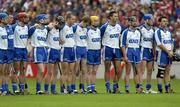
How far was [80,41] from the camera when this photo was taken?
27297 mm

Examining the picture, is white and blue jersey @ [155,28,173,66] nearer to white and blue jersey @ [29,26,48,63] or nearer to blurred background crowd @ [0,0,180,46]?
white and blue jersey @ [29,26,48,63]

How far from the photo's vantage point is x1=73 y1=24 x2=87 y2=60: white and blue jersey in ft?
89.1

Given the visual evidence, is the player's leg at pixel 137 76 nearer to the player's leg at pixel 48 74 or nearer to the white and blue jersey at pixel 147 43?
the white and blue jersey at pixel 147 43

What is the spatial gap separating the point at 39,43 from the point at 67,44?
98cm

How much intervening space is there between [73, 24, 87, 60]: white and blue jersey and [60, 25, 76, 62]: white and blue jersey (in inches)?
12.5

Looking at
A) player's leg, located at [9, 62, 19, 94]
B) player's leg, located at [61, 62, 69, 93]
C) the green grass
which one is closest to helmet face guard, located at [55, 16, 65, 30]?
player's leg, located at [61, 62, 69, 93]

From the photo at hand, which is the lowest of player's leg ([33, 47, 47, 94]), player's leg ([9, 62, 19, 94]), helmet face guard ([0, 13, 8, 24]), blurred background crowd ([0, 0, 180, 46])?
player's leg ([9, 62, 19, 94])

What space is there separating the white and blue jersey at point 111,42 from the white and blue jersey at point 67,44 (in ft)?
3.53

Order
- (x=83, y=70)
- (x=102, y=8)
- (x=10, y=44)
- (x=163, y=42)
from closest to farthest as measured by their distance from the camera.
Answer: (x=10, y=44)
(x=163, y=42)
(x=83, y=70)
(x=102, y=8)

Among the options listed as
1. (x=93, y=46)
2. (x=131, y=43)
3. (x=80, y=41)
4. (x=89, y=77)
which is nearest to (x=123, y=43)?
(x=131, y=43)

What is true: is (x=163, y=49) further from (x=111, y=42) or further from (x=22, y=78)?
(x=22, y=78)

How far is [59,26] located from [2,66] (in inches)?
86.7

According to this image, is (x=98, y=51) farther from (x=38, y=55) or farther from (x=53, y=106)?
(x=53, y=106)

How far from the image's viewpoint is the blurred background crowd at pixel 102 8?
3864 centimetres
